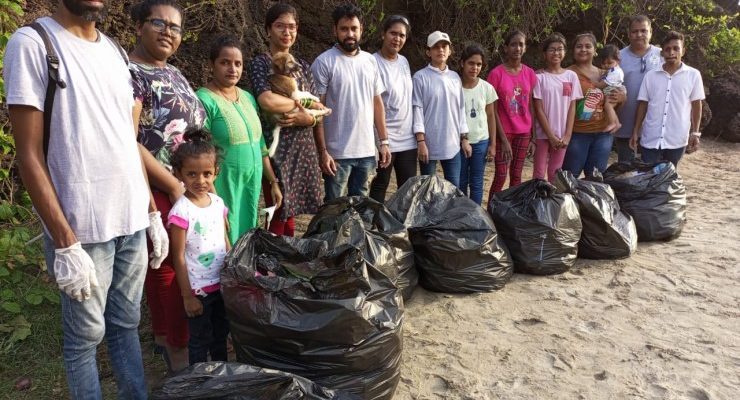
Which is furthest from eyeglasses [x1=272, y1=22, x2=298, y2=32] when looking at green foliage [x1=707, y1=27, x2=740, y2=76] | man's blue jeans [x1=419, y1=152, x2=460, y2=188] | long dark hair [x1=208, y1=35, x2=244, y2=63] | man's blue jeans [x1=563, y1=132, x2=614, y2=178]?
green foliage [x1=707, y1=27, x2=740, y2=76]

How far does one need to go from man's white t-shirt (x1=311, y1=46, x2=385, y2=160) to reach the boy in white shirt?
2566 millimetres

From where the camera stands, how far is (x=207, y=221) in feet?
7.45

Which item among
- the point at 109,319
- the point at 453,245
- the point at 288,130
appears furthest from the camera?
the point at 453,245

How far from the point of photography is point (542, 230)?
3543mm

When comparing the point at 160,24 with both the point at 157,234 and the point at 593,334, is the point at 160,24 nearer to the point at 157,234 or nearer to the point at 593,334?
the point at 157,234

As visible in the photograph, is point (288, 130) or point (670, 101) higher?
point (670, 101)

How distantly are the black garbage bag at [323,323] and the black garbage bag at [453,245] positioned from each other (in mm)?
1081

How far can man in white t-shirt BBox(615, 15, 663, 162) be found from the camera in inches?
184

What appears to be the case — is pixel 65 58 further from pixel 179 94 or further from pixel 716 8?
pixel 716 8

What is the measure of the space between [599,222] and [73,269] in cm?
331

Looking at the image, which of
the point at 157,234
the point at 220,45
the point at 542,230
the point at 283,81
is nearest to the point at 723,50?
the point at 542,230

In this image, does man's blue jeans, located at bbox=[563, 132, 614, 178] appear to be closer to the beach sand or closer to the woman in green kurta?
the beach sand

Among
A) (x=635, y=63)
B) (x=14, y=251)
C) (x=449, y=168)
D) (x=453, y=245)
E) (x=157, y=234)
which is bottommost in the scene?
(x=14, y=251)

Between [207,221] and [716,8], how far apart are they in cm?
896
